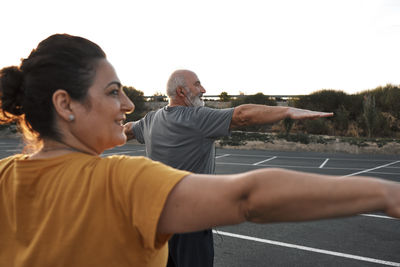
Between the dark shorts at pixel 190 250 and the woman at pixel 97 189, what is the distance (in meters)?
1.36

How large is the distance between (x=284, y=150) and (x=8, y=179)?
55.9 feet

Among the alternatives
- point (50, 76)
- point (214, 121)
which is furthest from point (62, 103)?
point (214, 121)

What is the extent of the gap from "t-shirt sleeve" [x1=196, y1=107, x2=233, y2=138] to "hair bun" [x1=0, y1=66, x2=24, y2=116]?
5.04 ft

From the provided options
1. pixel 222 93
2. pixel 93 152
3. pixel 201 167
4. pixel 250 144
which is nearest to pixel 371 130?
pixel 250 144

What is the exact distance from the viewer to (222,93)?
29891mm

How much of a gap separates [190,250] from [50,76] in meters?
1.79

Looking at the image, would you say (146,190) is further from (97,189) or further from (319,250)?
(319,250)

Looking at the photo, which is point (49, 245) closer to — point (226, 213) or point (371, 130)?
point (226, 213)

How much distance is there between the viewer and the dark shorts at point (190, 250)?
2346 millimetres

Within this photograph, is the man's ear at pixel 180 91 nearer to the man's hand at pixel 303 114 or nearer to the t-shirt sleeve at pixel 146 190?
the man's hand at pixel 303 114

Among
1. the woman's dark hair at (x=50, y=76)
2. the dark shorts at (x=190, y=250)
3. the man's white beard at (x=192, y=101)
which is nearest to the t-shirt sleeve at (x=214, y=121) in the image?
the man's white beard at (x=192, y=101)

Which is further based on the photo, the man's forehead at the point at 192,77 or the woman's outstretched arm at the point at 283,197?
the man's forehead at the point at 192,77

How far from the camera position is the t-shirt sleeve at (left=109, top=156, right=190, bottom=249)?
0.77 meters

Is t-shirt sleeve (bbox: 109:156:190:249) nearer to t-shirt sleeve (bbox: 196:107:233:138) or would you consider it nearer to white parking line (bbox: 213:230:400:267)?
t-shirt sleeve (bbox: 196:107:233:138)
